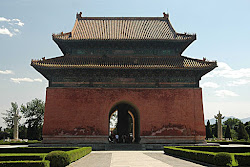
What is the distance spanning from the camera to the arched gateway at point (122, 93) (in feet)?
64.0

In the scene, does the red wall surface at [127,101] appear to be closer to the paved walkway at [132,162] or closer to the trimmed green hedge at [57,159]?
the paved walkway at [132,162]

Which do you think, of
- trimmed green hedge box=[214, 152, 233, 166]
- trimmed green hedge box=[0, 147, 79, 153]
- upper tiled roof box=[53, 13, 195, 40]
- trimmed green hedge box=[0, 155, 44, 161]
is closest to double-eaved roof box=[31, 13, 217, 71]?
upper tiled roof box=[53, 13, 195, 40]

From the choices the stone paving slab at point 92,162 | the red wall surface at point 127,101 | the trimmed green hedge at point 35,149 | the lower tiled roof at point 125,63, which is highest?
the lower tiled roof at point 125,63

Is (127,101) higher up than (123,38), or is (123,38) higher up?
(123,38)

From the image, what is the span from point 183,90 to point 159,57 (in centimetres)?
374

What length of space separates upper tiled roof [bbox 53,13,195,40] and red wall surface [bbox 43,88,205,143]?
5361 mm

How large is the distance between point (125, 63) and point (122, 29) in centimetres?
538

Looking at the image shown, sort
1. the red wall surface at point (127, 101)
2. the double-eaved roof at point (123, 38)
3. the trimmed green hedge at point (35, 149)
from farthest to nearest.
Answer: the double-eaved roof at point (123, 38)
the red wall surface at point (127, 101)
the trimmed green hedge at point (35, 149)

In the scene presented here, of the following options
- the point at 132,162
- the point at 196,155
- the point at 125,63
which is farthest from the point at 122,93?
the point at 196,155

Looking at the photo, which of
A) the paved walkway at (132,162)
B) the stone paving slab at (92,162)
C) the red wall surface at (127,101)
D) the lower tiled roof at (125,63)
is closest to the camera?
the paved walkway at (132,162)

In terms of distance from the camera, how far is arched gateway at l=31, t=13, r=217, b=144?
1952 centimetres

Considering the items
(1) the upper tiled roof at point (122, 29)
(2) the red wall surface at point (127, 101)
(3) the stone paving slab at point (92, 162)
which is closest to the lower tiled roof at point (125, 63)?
(2) the red wall surface at point (127, 101)

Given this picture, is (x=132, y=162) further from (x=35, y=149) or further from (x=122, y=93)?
(x=122, y=93)

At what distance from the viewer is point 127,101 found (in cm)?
2028
